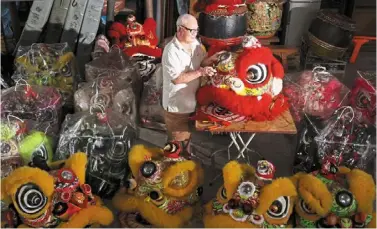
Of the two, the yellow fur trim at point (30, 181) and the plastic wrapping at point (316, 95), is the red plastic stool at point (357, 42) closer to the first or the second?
the plastic wrapping at point (316, 95)

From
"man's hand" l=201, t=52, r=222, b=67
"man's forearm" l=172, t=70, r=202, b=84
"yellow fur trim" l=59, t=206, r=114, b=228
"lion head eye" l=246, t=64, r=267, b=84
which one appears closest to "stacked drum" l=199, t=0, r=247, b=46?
"man's hand" l=201, t=52, r=222, b=67

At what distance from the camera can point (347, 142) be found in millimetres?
3193

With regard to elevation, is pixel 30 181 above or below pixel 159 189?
above

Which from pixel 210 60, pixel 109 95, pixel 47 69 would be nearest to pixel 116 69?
pixel 109 95

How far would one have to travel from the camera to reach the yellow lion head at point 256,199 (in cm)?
273

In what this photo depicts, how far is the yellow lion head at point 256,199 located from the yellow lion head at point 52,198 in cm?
74

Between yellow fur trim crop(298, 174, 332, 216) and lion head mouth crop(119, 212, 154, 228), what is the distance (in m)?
0.99

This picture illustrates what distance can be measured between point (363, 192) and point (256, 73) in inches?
36.1

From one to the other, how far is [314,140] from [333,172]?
0.45 metres

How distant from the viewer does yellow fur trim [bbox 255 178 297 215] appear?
2.71 m

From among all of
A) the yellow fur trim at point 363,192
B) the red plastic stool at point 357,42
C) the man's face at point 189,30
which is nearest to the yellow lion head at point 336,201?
the yellow fur trim at point 363,192

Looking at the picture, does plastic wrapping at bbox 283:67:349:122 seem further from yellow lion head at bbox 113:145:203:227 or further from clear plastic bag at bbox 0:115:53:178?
clear plastic bag at bbox 0:115:53:178

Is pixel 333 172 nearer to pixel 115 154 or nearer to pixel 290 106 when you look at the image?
pixel 290 106

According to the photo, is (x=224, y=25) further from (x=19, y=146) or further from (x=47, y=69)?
(x=19, y=146)
